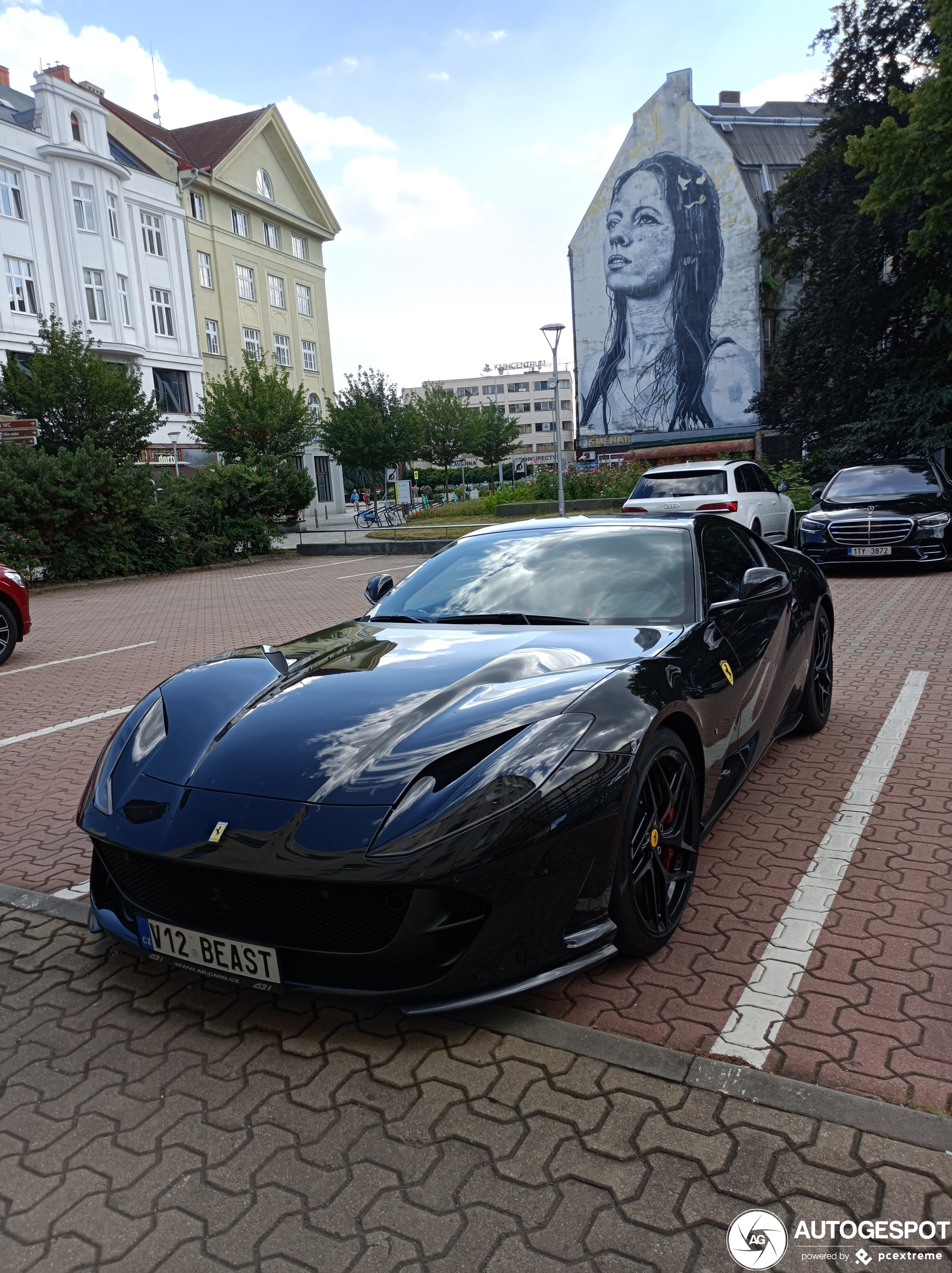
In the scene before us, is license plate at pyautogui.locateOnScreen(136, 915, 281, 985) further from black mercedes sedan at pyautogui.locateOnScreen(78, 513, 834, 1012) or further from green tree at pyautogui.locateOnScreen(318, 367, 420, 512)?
green tree at pyautogui.locateOnScreen(318, 367, 420, 512)

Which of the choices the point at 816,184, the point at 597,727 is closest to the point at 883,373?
the point at 816,184

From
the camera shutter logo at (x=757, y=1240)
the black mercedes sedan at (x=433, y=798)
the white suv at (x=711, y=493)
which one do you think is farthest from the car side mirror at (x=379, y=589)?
the white suv at (x=711, y=493)

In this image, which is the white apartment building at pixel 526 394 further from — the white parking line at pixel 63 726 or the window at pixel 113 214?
the white parking line at pixel 63 726

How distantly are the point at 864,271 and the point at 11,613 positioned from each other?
2403 cm

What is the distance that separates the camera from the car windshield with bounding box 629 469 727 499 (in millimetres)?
13477

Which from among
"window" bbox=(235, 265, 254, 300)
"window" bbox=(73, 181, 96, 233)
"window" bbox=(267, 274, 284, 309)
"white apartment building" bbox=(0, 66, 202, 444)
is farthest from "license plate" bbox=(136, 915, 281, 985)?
"window" bbox=(267, 274, 284, 309)

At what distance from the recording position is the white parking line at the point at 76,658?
9.00 m

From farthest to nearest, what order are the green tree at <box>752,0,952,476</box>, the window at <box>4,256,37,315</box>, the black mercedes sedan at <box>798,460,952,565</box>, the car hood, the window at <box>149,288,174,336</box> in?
the window at <box>149,288,174,336</box> → the window at <box>4,256,37,315</box> → the green tree at <box>752,0,952,476</box> → the black mercedes sedan at <box>798,460,952,565</box> → the car hood

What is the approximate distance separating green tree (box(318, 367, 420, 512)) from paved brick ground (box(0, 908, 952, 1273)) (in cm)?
3485

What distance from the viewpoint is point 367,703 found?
282 cm

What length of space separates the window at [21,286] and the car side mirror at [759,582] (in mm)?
35748

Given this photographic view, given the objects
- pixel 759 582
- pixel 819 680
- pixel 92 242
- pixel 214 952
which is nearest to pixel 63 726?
pixel 214 952

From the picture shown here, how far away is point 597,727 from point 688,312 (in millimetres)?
42307

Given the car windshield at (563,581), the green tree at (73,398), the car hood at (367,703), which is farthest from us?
the green tree at (73,398)
